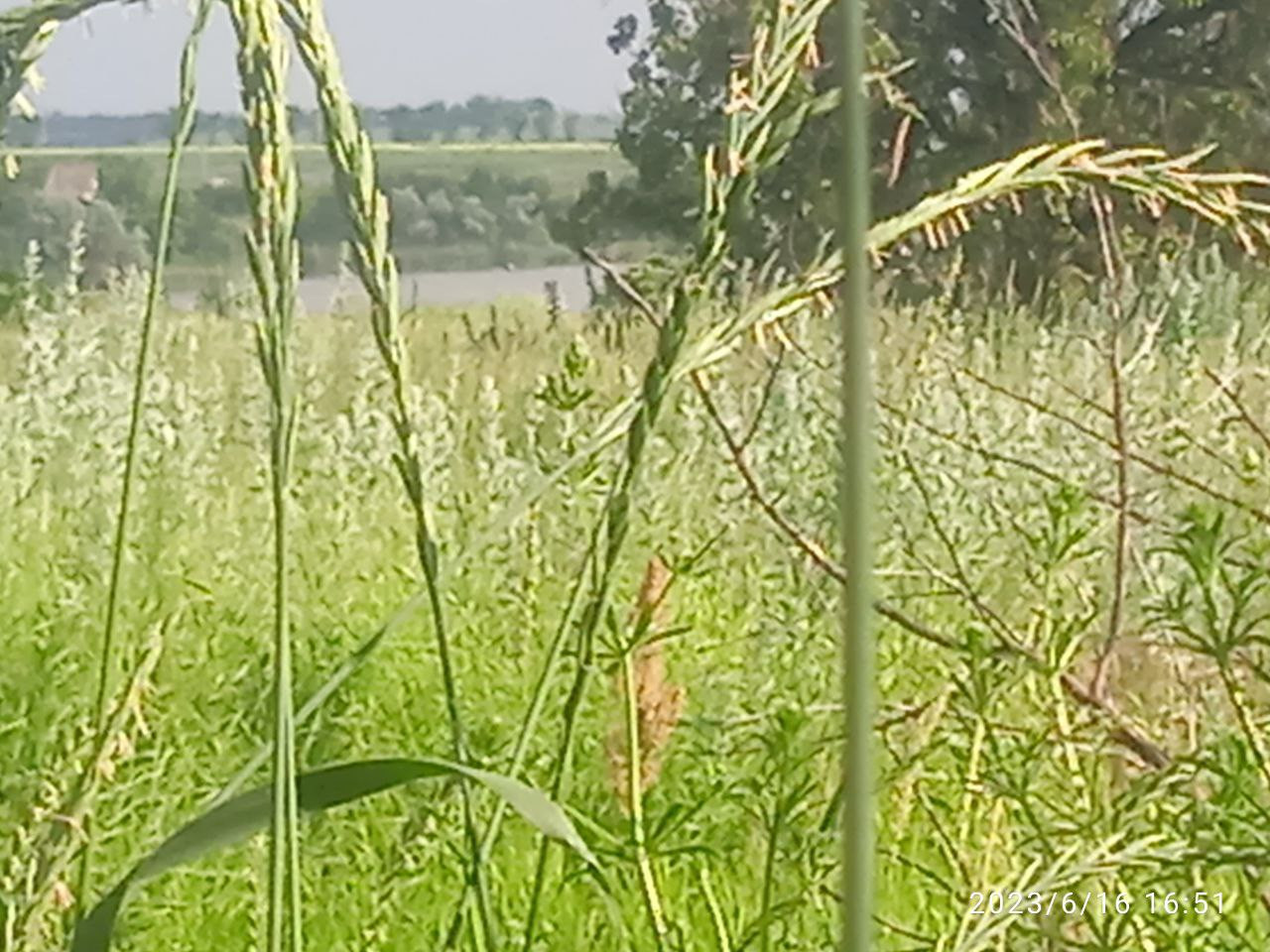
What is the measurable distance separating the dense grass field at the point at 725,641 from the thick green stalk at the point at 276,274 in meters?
0.08

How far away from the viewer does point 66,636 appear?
6.02ft

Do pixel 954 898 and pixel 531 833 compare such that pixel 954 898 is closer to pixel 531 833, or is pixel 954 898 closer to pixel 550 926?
pixel 550 926

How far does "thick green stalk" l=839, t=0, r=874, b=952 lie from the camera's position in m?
0.15

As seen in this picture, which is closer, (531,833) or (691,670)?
(531,833)

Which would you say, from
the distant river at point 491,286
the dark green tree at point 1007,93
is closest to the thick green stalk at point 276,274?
the distant river at point 491,286

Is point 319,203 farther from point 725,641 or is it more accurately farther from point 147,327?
point 725,641

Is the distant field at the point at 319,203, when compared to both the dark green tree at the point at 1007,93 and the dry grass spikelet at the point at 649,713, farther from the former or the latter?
the dark green tree at the point at 1007,93

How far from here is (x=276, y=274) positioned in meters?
0.40

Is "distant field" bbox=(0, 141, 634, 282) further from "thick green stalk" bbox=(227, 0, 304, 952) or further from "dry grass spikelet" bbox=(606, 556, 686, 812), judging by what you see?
"dry grass spikelet" bbox=(606, 556, 686, 812)

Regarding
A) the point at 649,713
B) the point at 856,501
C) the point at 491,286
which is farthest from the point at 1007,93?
the point at 856,501

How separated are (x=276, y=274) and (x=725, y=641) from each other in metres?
1.39

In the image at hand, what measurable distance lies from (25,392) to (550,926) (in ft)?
4.56

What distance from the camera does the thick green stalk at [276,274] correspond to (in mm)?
385

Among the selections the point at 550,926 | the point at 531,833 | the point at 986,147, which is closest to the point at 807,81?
the point at 550,926
